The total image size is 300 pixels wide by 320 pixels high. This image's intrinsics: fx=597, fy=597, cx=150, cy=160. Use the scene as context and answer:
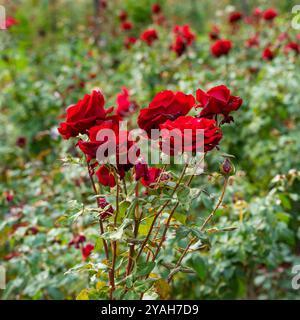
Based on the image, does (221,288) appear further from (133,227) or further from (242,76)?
(242,76)

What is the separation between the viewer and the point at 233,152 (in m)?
3.26

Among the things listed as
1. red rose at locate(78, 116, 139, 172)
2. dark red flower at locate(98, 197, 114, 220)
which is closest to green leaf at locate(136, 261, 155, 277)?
dark red flower at locate(98, 197, 114, 220)

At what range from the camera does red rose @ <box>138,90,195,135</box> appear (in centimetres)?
123

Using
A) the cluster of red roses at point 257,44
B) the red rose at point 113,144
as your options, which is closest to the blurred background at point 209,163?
the cluster of red roses at point 257,44

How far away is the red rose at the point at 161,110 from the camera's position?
1.23 metres

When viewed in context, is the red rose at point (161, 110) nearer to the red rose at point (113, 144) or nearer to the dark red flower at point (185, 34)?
the red rose at point (113, 144)

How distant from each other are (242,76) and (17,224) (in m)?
1.84

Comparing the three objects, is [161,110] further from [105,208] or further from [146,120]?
[105,208]

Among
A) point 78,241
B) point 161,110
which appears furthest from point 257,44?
point 161,110

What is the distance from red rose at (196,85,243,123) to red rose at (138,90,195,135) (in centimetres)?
4

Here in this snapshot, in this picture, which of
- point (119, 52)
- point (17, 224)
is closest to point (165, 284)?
point (17, 224)

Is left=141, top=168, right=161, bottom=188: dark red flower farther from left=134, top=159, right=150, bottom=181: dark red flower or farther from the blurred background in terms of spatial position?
the blurred background

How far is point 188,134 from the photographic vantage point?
113cm

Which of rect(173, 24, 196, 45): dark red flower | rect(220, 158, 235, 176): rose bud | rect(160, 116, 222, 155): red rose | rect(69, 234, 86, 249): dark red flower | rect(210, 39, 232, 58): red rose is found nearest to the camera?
rect(160, 116, 222, 155): red rose
